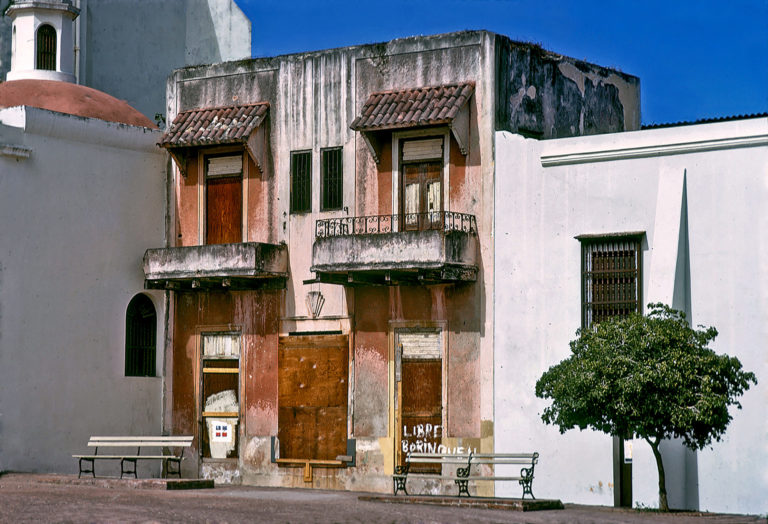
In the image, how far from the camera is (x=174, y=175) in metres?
29.9

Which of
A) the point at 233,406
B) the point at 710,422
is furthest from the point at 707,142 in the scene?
the point at 233,406

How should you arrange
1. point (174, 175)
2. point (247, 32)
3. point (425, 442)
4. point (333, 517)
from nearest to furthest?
point (333, 517) < point (425, 442) < point (174, 175) < point (247, 32)

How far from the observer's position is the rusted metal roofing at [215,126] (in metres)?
28.2

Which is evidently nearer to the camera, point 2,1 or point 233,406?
point 233,406

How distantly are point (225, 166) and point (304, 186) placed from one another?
205 centimetres

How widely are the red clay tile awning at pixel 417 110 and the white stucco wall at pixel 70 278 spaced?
17.7 ft

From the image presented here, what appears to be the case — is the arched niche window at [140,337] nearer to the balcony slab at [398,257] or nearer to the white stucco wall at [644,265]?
the balcony slab at [398,257]

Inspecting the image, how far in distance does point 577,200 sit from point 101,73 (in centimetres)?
1762

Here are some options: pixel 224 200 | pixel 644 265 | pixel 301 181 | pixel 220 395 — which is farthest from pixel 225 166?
pixel 644 265

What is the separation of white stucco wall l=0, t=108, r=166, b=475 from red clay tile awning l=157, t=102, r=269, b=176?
804 millimetres

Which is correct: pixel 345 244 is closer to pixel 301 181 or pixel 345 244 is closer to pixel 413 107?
pixel 301 181

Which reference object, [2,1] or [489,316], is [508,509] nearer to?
[489,316]

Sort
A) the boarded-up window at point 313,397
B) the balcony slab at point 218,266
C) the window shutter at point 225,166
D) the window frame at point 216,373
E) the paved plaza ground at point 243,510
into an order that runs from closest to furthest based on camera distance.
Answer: the paved plaza ground at point 243,510 → the boarded-up window at point 313,397 → the balcony slab at point 218,266 → the window frame at point 216,373 → the window shutter at point 225,166

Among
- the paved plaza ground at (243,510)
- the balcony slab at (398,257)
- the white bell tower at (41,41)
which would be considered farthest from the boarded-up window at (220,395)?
the white bell tower at (41,41)
